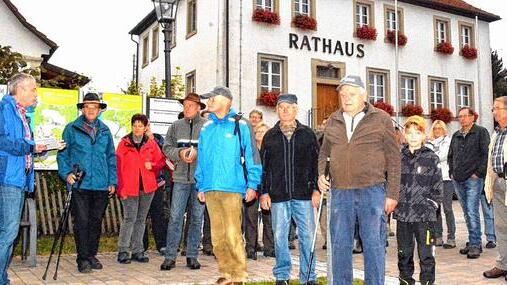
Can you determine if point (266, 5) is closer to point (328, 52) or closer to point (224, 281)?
point (328, 52)

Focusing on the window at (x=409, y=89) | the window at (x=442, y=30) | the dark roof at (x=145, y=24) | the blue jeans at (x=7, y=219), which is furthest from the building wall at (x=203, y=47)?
the blue jeans at (x=7, y=219)

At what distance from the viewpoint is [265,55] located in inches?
797

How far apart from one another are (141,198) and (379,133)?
396 centimetres

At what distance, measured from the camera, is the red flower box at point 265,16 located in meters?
19.9

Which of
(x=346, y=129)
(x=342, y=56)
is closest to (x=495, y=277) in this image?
(x=346, y=129)

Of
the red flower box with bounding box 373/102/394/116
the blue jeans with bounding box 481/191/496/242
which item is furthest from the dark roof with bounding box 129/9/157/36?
the blue jeans with bounding box 481/191/496/242

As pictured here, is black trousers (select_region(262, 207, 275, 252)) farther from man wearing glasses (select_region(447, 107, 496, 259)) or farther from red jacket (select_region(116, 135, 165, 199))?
man wearing glasses (select_region(447, 107, 496, 259))

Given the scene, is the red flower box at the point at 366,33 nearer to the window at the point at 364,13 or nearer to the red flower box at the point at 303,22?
the window at the point at 364,13

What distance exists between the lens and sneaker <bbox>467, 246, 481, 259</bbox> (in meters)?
7.57

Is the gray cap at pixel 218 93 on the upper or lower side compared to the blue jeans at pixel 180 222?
upper

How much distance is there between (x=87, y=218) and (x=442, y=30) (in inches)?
883

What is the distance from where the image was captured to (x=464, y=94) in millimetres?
25625

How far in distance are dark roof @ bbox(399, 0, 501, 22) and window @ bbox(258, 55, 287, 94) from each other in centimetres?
737

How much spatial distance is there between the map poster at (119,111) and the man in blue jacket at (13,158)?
3.88 meters
